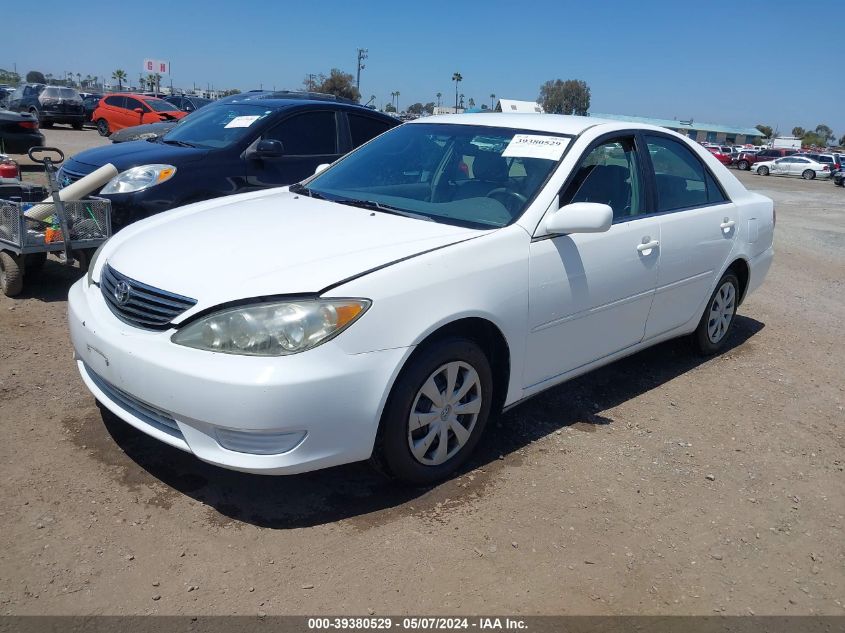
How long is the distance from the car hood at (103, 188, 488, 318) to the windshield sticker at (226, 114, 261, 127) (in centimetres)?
308

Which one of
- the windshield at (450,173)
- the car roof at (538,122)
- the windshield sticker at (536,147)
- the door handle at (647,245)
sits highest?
the car roof at (538,122)

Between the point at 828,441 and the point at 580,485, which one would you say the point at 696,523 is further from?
the point at 828,441

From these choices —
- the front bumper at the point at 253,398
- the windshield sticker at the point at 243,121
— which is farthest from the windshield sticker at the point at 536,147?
the windshield sticker at the point at 243,121

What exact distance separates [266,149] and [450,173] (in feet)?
9.01

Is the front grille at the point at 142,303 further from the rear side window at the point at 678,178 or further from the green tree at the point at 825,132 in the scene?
the green tree at the point at 825,132

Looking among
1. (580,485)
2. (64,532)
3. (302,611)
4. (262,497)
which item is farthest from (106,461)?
(580,485)

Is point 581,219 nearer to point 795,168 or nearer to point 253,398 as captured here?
point 253,398

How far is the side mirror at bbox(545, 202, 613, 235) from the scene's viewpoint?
342 centimetres

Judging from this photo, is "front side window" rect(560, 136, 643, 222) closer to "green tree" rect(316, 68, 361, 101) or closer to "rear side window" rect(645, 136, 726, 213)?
"rear side window" rect(645, 136, 726, 213)

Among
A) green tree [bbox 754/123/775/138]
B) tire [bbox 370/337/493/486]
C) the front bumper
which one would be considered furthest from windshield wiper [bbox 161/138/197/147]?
green tree [bbox 754/123/775/138]

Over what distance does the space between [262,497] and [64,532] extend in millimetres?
782

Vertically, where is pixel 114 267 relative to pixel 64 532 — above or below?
above

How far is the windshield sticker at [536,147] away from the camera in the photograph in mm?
3867

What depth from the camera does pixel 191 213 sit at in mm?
3896
